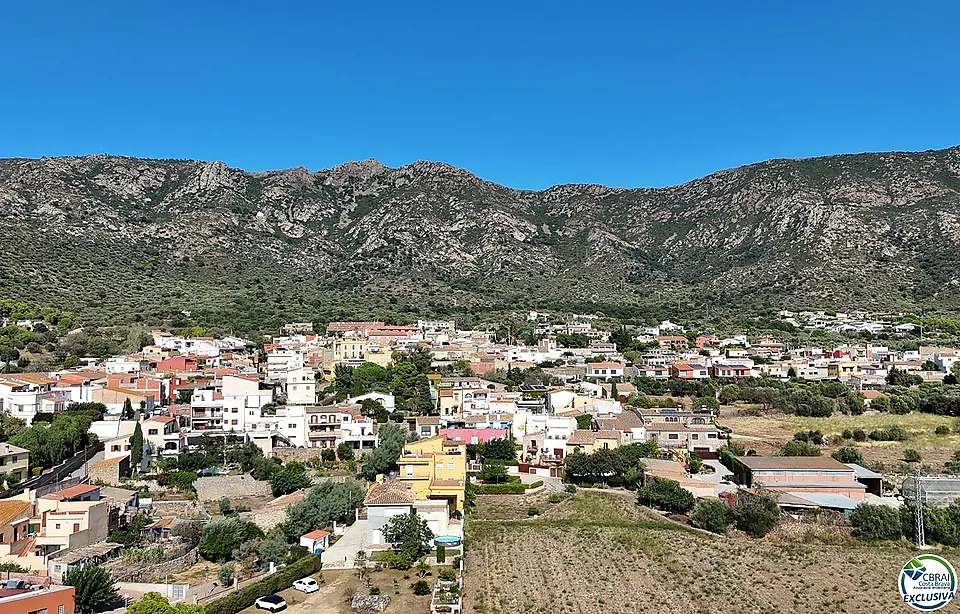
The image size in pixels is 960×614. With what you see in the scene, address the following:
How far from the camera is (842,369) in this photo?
2379 inches

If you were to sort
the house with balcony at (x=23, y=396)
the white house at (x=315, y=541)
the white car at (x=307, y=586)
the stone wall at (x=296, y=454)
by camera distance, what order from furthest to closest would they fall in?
the house with balcony at (x=23, y=396)
the stone wall at (x=296, y=454)
the white house at (x=315, y=541)
the white car at (x=307, y=586)

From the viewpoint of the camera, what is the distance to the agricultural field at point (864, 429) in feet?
127

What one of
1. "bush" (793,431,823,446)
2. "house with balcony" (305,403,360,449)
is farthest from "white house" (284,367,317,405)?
"bush" (793,431,823,446)

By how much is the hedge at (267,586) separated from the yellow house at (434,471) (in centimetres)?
491

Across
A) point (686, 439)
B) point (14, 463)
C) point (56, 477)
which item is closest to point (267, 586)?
point (56, 477)

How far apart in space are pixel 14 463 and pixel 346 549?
15.7m

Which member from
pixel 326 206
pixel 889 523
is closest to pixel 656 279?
pixel 326 206

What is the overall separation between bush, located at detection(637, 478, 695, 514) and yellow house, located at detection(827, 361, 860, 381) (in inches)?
1399

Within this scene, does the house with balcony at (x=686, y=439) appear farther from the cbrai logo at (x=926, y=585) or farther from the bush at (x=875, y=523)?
the cbrai logo at (x=926, y=585)

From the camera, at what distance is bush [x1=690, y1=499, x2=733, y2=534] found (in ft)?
88.6

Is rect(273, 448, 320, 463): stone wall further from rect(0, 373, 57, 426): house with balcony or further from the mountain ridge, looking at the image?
the mountain ridge

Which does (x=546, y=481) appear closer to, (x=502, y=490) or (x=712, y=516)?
(x=502, y=490)

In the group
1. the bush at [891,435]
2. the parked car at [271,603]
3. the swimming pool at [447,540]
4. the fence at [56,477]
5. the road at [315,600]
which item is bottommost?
the road at [315,600]

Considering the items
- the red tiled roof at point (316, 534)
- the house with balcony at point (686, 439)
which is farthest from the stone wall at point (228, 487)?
the house with balcony at point (686, 439)
